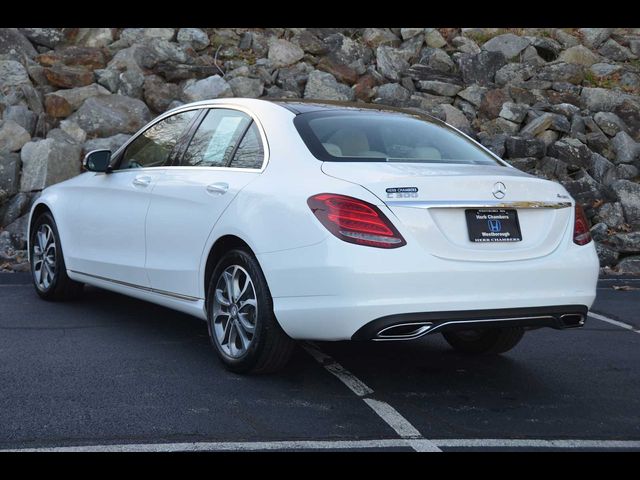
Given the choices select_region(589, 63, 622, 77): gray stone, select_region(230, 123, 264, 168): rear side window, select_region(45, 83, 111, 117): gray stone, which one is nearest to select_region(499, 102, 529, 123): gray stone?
select_region(589, 63, 622, 77): gray stone

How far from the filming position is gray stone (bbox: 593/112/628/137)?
50.8 ft

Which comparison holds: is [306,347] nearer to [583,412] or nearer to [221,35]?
[583,412]

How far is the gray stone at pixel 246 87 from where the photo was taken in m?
15.3

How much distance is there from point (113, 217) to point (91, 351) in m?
1.15

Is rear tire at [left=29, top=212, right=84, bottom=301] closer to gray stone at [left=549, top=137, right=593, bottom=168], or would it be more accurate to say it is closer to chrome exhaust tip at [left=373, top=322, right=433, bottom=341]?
chrome exhaust tip at [left=373, top=322, right=433, bottom=341]

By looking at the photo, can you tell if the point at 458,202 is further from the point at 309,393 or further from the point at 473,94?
the point at 473,94

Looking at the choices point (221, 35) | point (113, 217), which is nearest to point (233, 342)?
point (113, 217)

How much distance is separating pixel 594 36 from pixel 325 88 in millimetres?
6269

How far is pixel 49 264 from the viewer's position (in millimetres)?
8383

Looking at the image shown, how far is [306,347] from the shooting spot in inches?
268

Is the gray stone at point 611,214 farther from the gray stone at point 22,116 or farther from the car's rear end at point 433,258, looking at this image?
the gray stone at point 22,116

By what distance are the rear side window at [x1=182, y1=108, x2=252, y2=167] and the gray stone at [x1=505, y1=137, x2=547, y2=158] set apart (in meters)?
8.17

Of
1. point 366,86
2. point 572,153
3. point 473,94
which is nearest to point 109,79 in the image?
point 366,86

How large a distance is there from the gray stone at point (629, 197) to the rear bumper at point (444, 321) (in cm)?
810
